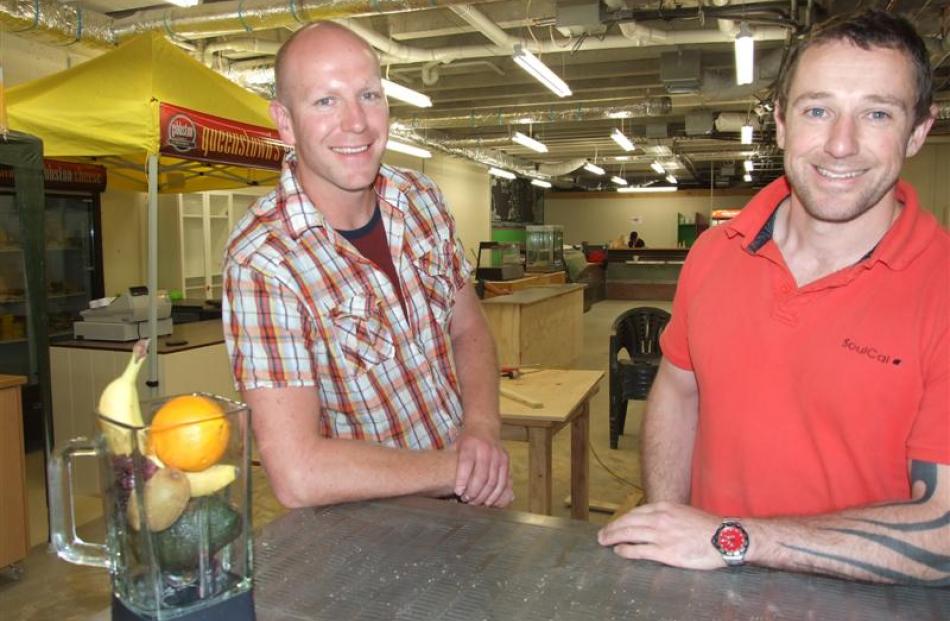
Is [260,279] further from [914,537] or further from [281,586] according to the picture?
[914,537]

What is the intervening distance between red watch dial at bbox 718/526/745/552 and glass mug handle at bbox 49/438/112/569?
793mm

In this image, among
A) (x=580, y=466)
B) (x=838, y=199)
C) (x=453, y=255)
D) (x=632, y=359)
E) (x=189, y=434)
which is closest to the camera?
Answer: (x=189, y=434)

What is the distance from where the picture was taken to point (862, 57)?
1251mm

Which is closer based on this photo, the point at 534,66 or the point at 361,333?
the point at 361,333

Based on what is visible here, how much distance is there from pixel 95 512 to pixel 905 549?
4.20 metres

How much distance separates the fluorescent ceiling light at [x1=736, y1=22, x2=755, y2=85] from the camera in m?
5.21

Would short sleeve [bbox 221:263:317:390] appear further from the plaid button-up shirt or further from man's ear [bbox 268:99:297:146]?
man's ear [bbox 268:99:297:146]

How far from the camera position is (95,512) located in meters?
4.12

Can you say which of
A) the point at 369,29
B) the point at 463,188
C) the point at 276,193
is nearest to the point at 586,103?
the point at 369,29

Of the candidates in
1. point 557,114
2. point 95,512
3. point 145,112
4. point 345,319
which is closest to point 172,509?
point 345,319

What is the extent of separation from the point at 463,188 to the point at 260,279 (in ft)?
48.1

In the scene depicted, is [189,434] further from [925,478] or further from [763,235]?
[763,235]

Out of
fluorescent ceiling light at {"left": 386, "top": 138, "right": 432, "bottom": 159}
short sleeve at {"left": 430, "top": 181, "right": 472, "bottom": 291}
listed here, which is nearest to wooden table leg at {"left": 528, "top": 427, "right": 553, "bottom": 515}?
short sleeve at {"left": 430, "top": 181, "right": 472, "bottom": 291}

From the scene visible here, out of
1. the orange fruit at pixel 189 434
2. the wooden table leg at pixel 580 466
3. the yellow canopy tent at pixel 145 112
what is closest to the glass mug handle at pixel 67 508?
the orange fruit at pixel 189 434
